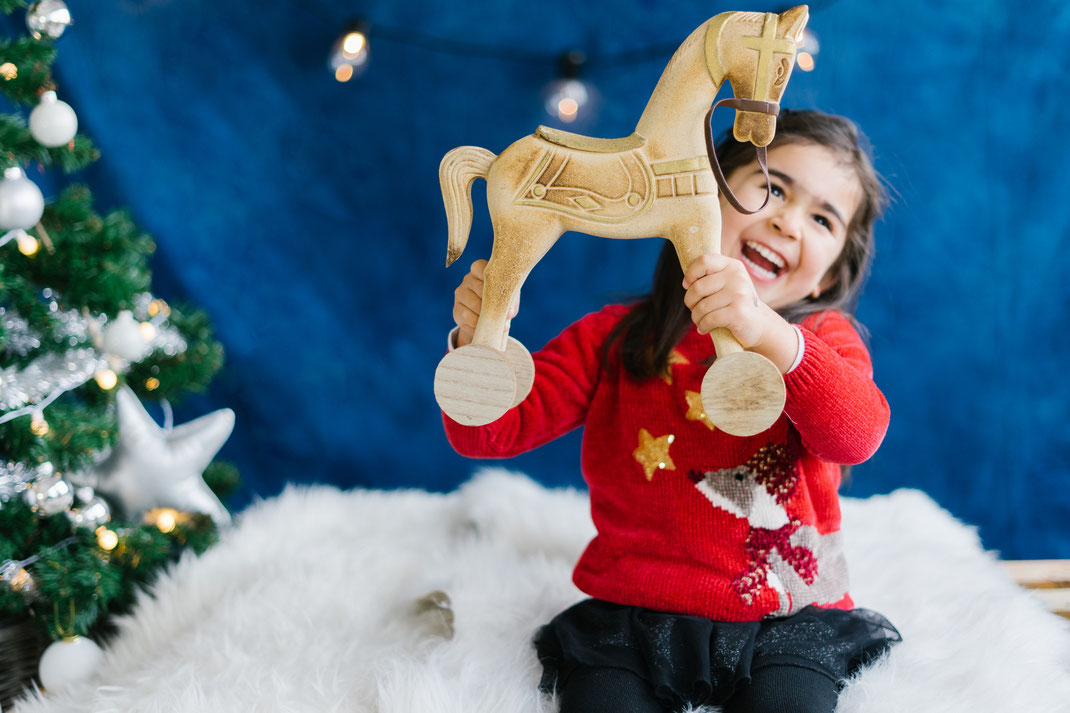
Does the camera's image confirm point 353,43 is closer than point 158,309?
No

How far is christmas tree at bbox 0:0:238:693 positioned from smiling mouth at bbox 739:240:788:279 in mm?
744

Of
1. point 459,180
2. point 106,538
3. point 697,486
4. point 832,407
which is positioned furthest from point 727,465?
point 106,538

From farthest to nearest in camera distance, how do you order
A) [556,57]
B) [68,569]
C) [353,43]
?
1. [556,57]
2. [353,43]
3. [68,569]

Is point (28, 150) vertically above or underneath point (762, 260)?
underneath

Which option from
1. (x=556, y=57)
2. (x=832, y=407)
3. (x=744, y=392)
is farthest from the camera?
(x=556, y=57)

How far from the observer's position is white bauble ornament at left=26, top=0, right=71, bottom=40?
98cm

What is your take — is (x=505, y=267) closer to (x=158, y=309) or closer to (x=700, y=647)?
(x=700, y=647)

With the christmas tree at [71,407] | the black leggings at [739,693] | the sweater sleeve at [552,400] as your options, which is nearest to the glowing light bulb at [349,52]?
the christmas tree at [71,407]

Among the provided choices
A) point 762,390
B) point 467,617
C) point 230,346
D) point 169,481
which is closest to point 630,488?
point 467,617

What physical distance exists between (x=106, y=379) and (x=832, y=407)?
2.91 feet

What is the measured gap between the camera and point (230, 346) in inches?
58.5

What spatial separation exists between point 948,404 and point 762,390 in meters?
1.09

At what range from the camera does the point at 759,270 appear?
0.90m

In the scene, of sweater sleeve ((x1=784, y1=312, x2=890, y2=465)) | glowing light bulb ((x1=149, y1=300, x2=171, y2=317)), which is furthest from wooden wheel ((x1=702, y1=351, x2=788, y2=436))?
glowing light bulb ((x1=149, y1=300, x2=171, y2=317))
